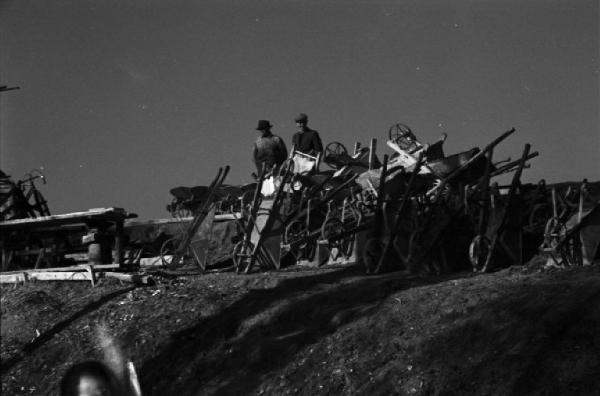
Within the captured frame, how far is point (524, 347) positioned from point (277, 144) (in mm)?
10805

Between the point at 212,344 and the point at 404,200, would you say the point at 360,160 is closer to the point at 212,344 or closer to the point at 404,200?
the point at 404,200

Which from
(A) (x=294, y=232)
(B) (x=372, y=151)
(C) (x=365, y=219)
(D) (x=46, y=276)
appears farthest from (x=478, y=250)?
(D) (x=46, y=276)

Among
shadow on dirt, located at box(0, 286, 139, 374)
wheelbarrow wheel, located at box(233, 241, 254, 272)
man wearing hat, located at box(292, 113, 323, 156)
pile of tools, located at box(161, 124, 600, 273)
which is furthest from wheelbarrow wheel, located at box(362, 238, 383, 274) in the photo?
man wearing hat, located at box(292, 113, 323, 156)

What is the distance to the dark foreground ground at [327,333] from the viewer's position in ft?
28.1

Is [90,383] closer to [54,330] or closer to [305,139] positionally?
[54,330]

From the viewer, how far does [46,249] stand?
18047mm

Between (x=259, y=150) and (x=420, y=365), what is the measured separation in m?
10.3

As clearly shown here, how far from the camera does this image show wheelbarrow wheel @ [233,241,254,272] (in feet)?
50.4

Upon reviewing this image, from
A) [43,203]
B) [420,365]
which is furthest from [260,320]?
[43,203]

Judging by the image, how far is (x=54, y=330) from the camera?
13.9 metres

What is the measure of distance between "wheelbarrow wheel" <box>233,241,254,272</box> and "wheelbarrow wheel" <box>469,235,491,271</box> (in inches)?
179

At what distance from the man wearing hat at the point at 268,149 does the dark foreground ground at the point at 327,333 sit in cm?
418

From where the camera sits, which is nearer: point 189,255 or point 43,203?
point 189,255

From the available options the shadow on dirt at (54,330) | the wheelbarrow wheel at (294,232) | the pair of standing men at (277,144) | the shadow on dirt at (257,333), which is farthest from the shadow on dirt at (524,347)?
the pair of standing men at (277,144)
